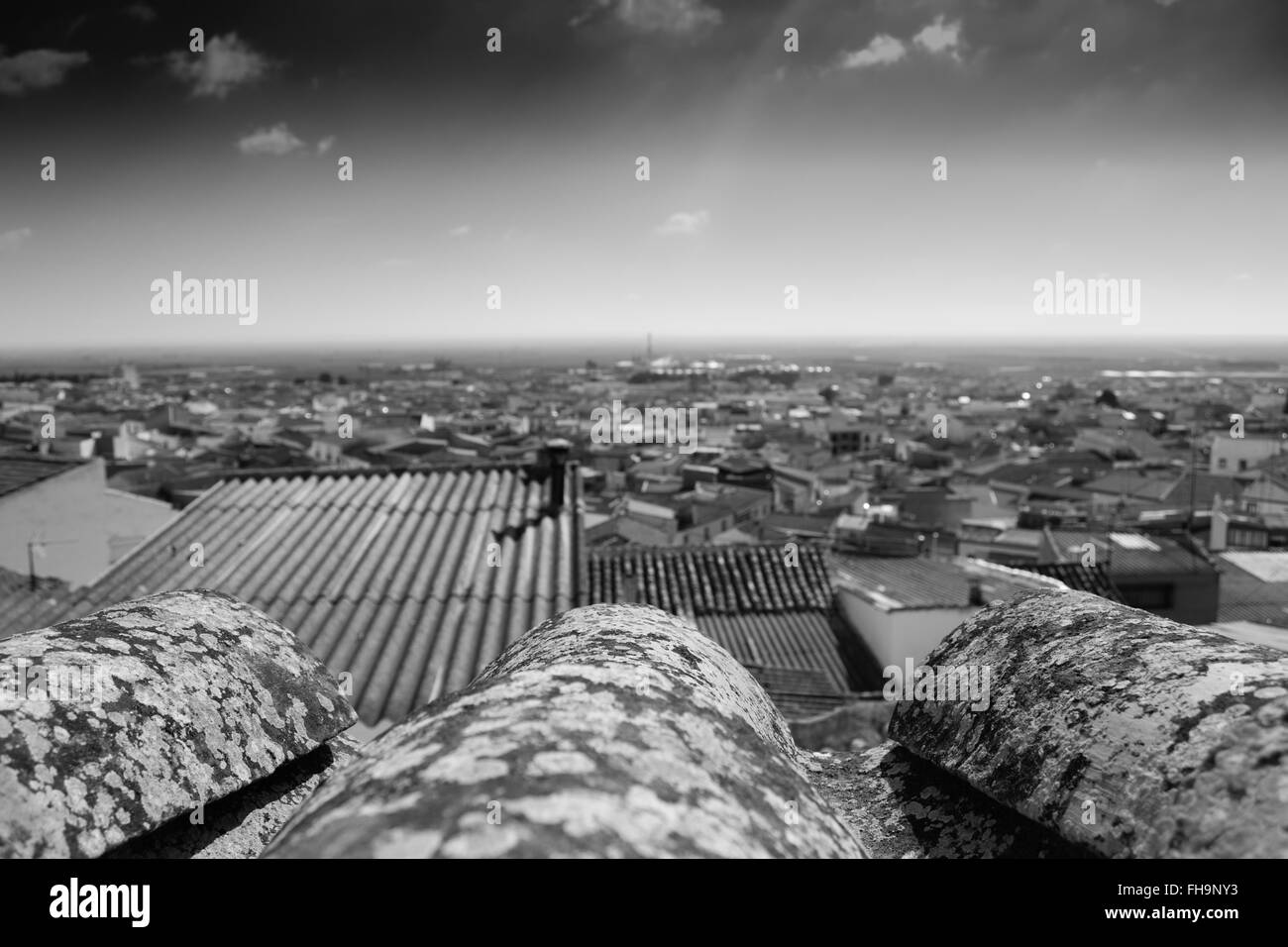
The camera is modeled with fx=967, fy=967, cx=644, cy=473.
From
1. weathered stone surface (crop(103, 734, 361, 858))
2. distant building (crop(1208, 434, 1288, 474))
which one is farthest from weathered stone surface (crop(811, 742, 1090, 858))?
distant building (crop(1208, 434, 1288, 474))

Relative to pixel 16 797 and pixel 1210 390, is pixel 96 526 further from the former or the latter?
pixel 1210 390

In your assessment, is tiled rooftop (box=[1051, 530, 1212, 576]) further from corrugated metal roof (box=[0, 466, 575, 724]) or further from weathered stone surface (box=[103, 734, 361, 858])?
weathered stone surface (box=[103, 734, 361, 858])

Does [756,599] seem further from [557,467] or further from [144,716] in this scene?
[144,716]

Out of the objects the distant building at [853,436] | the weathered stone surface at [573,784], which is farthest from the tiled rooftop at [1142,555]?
the distant building at [853,436]

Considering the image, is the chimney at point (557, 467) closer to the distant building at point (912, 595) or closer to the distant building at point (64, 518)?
the distant building at point (912, 595)
